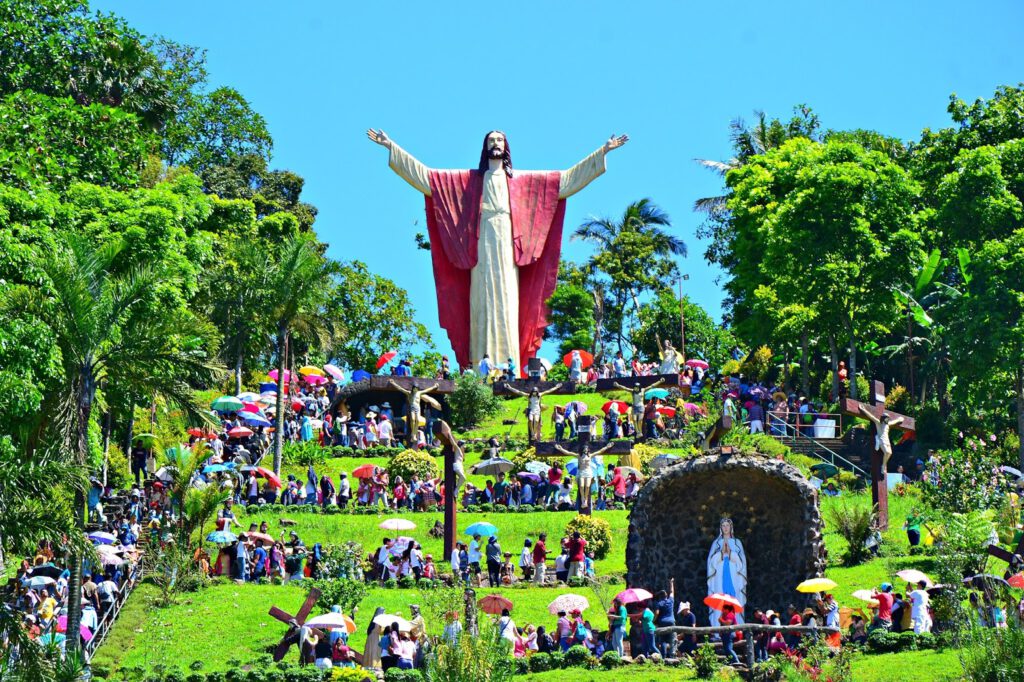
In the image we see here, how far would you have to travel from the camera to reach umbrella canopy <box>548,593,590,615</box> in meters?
26.5

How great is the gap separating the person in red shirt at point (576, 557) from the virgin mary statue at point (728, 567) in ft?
13.5

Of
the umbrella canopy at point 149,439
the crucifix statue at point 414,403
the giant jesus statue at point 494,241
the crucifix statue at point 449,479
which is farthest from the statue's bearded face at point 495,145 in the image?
the crucifix statue at point 449,479

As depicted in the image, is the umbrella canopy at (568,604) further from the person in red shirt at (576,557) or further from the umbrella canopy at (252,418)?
the umbrella canopy at (252,418)

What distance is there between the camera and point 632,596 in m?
25.7

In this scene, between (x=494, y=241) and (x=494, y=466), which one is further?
(x=494, y=241)

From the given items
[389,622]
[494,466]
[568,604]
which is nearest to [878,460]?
[494,466]

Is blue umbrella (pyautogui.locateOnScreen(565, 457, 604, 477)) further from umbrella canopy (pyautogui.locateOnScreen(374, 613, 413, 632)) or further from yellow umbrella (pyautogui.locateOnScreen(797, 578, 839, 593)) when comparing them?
umbrella canopy (pyautogui.locateOnScreen(374, 613, 413, 632))

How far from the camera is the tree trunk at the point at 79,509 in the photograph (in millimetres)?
24061

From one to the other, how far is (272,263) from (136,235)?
6.54 meters

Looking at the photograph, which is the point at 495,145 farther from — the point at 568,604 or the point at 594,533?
the point at 568,604

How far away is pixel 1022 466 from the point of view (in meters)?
40.9

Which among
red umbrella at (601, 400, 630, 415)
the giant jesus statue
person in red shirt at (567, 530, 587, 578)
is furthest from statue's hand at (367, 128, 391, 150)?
person in red shirt at (567, 530, 587, 578)

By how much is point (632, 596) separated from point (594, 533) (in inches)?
269

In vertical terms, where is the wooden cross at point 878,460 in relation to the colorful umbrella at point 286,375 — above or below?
below
